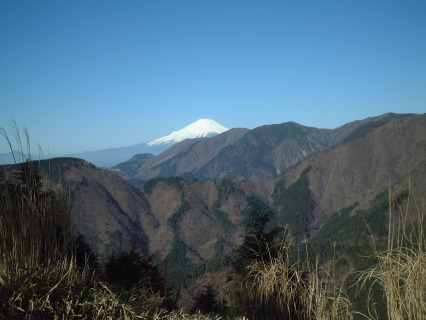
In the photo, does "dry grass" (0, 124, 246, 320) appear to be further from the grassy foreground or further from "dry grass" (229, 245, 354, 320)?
"dry grass" (229, 245, 354, 320)

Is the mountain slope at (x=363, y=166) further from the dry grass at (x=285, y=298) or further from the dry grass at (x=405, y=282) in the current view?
the dry grass at (x=405, y=282)

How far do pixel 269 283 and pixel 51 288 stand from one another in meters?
1.92

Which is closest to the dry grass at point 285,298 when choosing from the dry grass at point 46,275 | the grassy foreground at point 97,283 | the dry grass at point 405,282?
the grassy foreground at point 97,283

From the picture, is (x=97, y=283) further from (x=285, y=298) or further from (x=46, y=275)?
(x=285, y=298)

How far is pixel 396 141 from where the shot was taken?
485ft

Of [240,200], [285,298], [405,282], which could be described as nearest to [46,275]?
[285,298]

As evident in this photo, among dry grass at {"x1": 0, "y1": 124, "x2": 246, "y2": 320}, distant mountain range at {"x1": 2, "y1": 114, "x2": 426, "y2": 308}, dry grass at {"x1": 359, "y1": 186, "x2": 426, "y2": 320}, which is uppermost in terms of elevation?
dry grass at {"x1": 0, "y1": 124, "x2": 246, "y2": 320}

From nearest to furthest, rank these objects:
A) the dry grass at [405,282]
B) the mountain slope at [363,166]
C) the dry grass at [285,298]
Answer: the dry grass at [405,282] → the dry grass at [285,298] → the mountain slope at [363,166]

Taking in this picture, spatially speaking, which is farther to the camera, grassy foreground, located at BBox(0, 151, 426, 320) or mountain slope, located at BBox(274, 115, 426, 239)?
mountain slope, located at BBox(274, 115, 426, 239)

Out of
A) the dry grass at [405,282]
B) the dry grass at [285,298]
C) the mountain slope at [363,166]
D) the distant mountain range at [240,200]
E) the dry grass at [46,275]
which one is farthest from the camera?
the mountain slope at [363,166]

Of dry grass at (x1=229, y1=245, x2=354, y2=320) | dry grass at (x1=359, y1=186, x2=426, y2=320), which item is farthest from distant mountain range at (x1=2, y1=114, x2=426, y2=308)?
dry grass at (x1=359, y1=186, x2=426, y2=320)

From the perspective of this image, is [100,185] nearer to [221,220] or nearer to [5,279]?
[221,220]

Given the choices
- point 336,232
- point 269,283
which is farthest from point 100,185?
point 269,283

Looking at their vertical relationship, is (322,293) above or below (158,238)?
above
